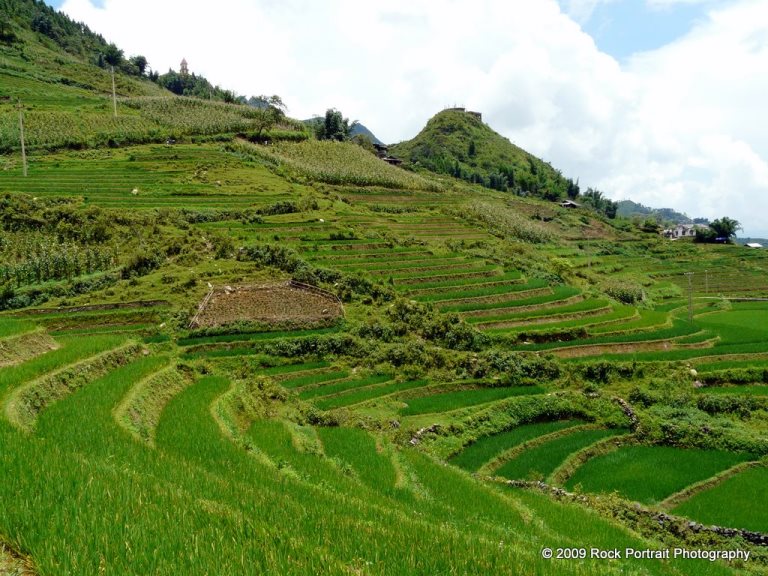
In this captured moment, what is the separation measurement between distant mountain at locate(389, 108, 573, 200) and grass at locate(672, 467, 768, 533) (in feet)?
288

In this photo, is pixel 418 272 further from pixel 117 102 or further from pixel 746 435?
pixel 117 102

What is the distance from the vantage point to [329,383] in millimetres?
22188

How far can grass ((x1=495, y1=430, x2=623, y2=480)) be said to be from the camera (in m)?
Answer: 16.1

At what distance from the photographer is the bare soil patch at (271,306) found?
26.8 m

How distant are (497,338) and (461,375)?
429 centimetres

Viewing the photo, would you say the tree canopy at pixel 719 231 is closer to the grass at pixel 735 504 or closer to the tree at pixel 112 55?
the grass at pixel 735 504

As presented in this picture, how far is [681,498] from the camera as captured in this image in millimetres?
14883

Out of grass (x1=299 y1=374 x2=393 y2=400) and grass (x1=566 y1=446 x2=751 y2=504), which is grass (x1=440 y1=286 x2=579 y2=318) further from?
grass (x1=566 y1=446 x2=751 y2=504)

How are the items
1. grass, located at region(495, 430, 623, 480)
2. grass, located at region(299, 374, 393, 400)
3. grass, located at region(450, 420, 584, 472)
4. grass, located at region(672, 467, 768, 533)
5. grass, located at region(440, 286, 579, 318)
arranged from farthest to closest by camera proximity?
grass, located at region(440, 286, 579, 318), grass, located at region(299, 374, 393, 400), grass, located at region(450, 420, 584, 472), grass, located at region(495, 430, 623, 480), grass, located at region(672, 467, 768, 533)

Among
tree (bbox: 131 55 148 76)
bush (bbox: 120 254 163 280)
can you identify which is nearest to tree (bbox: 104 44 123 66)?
tree (bbox: 131 55 148 76)

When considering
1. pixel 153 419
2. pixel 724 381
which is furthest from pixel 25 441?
pixel 724 381

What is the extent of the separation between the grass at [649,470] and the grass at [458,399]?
486 centimetres

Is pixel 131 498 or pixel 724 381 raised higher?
pixel 131 498

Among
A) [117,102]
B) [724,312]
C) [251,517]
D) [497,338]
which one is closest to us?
[251,517]
